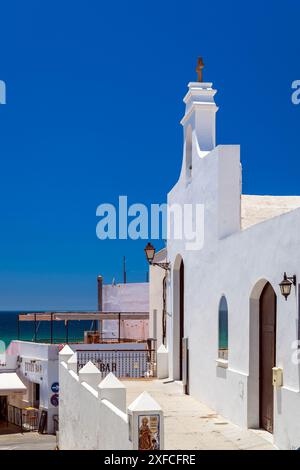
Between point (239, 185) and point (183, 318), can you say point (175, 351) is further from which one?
point (239, 185)

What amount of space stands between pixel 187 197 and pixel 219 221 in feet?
11.8

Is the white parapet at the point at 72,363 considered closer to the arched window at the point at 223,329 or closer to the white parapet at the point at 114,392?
the arched window at the point at 223,329

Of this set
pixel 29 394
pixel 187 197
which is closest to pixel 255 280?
pixel 187 197

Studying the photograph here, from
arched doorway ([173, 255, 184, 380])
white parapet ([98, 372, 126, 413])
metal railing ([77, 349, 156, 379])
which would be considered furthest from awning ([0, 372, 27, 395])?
white parapet ([98, 372, 126, 413])

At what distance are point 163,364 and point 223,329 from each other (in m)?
6.63

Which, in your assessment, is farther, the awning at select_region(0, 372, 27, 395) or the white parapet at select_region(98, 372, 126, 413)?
the awning at select_region(0, 372, 27, 395)

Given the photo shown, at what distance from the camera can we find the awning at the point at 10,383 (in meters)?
30.8

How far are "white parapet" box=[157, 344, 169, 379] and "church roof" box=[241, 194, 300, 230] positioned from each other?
270 inches

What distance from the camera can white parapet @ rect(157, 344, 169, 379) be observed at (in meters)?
20.1

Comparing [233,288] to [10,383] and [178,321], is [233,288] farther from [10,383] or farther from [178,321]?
[10,383]

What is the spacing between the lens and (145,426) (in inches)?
325

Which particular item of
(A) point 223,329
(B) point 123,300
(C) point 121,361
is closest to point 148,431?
(A) point 223,329

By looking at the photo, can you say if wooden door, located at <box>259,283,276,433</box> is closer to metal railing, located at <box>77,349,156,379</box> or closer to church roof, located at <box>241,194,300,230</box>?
church roof, located at <box>241,194,300,230</box>

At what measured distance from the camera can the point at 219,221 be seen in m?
13.9
